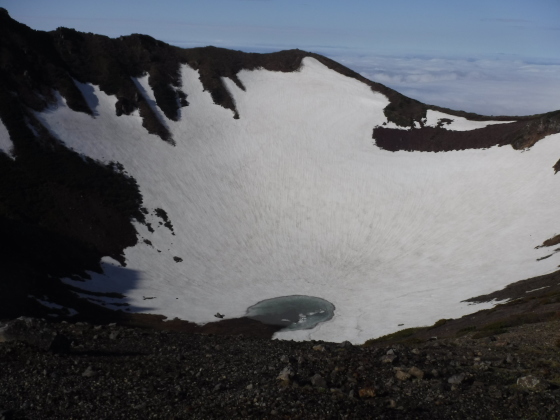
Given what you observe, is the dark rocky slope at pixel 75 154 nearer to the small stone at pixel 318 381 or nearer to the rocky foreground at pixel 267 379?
the rocky foreground at pixel 267 379

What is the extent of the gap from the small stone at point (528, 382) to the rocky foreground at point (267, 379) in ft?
0.11

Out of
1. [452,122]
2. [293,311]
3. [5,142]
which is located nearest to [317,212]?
[293,311]

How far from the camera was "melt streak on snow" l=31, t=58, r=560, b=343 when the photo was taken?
2448 inches

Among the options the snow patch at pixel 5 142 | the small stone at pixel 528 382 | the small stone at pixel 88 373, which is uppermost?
the snow patch at pixel 5 142

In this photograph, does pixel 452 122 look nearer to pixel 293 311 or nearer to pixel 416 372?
pixel 293 311

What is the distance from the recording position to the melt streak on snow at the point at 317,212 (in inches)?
2448

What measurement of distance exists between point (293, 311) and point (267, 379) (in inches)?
1620

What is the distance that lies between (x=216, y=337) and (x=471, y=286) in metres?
38.7

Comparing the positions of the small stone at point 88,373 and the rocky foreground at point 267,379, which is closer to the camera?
the rocky foreground at point 267,379

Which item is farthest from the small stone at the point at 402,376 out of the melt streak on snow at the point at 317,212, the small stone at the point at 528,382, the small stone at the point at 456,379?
the melt streak on snow at the point at 317,212

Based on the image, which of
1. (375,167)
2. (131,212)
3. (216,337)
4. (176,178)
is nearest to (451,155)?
(375,167)

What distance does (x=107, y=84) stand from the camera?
10019 cm

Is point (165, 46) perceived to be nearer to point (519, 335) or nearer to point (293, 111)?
point (293, 111)

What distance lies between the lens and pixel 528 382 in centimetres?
1939
